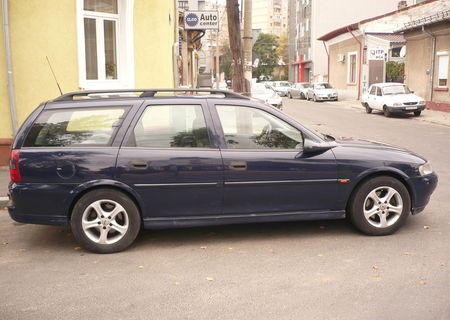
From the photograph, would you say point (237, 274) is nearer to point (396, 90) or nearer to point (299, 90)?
point (396, 90)

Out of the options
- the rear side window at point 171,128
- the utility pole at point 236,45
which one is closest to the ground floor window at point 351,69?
the utility pole at point 236,45

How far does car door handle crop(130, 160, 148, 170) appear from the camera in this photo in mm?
5242

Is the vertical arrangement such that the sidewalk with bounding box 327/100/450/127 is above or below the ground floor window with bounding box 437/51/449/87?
below

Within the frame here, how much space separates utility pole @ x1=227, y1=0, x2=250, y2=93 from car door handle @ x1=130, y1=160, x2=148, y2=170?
9202 millimetres

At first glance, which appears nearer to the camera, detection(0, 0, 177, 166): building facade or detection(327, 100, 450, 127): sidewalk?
detection(0, 0, 177, 166): building facade

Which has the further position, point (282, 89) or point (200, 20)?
point (282, 89)

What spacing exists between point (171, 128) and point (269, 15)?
154444 mm

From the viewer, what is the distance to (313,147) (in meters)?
5.45

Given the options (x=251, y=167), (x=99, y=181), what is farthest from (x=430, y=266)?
(x=99, y=181)

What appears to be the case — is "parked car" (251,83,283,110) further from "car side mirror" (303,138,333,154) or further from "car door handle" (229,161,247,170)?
"car door handle" (229,161,247,170)

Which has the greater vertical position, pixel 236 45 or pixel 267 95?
pixel 236 45

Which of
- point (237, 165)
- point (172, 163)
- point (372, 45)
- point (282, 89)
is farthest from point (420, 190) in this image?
point (282, 89)

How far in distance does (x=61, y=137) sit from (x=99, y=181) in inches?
24.7

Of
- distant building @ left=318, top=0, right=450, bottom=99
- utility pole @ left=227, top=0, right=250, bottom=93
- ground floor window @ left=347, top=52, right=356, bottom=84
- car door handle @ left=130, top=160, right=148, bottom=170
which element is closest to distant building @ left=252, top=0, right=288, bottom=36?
ground floor window @ left=347, top=52, right=356, bottom=84
